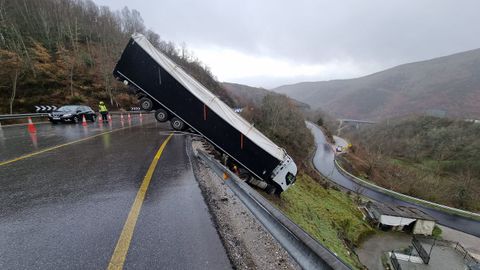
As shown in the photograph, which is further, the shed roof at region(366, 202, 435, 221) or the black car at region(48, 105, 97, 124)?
the shed roof at region(366, 202, 435, 221)

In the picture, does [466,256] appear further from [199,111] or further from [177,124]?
[177,124]

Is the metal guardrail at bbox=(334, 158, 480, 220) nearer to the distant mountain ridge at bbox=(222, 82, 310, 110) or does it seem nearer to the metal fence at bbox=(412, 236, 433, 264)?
the metal fence at bbox=(412, 236, 433, 264)

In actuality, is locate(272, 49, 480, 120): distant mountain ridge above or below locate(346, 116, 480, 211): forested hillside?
above

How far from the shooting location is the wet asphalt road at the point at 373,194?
70.8ft

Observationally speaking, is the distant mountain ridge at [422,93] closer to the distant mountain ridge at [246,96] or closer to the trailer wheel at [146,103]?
the distant mountain ridge at [246,96]

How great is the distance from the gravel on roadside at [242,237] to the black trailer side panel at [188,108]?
7.80 ft

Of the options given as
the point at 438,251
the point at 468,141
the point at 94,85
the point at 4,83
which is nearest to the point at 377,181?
the point at 438,251

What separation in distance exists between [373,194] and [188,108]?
30.6 m

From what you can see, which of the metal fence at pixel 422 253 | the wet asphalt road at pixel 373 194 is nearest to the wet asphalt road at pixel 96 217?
the metal fence at pixel 422 253

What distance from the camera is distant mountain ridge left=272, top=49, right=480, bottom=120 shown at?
354 feet

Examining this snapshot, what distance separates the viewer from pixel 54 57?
35344 millimetres

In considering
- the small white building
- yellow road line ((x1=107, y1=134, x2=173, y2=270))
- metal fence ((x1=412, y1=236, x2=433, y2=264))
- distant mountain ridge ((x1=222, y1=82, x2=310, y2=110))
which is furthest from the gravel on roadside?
distant mountain ridge ((x1=222, y1=82, x2=310, y2=110))

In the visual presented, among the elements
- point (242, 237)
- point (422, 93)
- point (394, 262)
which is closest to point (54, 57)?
point (242, 237)

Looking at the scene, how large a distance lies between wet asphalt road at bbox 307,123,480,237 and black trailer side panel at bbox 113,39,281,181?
89.1 ft
